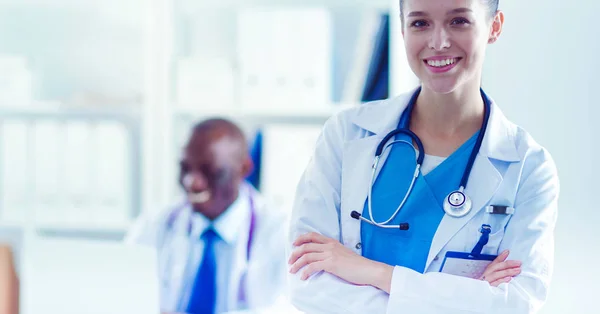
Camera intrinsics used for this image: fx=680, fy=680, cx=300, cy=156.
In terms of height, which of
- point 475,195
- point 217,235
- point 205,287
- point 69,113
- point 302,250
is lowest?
point 205,287

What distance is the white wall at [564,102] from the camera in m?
1.78

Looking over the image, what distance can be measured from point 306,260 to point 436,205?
0.26m

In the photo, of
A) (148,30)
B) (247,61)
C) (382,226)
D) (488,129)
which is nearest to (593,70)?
(488,129)

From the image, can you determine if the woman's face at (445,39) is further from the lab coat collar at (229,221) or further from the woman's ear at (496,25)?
the lab coat collar at (229,221)

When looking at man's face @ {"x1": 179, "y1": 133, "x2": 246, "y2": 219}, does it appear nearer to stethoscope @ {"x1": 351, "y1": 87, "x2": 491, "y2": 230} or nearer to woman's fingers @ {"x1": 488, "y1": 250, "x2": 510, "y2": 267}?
A: stethoscope @ {"x1": 351, "y1": 87, "x2": 491, "y2": 230}

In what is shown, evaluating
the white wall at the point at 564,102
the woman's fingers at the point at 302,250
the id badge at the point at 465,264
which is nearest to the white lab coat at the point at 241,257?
the white wall at the point at 564,102

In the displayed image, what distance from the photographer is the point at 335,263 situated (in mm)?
1255

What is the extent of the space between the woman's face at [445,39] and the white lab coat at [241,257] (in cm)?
121

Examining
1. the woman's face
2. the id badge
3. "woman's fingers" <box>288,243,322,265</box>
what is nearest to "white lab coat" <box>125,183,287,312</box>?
"woman's fingers" <box>288,243,322,265</box>

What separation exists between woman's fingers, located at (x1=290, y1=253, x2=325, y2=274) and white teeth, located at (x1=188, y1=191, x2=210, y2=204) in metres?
1.23

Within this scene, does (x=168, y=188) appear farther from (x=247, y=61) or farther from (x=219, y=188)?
(x=247, y=61)

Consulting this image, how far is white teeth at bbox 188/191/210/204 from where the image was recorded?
8.15 feet

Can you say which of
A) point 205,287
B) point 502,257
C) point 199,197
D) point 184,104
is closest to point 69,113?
point 184,104

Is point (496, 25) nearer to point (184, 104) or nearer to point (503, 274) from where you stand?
point (503, 274)
